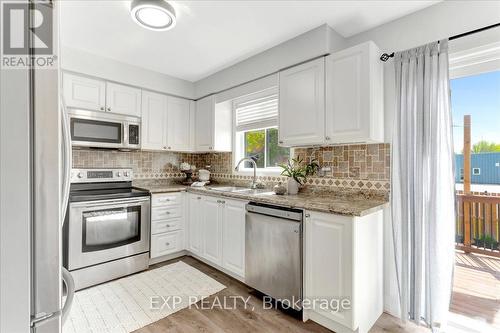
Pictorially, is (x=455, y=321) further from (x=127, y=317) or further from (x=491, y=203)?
(x=127, y=317)

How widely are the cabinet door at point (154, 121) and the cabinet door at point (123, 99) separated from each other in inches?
3.5

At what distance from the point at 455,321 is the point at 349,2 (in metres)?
2.58

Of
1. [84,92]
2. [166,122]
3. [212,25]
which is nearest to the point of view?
[212,25]

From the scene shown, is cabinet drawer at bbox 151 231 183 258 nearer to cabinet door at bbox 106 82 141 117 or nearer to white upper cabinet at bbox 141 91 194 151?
white upper cabinet at bbox 141 91 194 151

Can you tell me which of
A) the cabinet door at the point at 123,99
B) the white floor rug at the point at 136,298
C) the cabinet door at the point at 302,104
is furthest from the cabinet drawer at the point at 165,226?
the cabinet door at the point at 302,104

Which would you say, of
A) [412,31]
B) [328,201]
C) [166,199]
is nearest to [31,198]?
[328,201]

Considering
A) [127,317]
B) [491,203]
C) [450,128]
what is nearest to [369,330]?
[491,203]

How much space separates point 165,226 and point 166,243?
220 mm

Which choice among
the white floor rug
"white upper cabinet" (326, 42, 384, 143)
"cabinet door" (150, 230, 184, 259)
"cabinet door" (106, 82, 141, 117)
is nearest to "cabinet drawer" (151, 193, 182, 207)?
"cabinet door" (150, 230, 184, 259)

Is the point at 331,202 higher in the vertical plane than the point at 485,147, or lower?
lower

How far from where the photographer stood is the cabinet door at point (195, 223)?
3004 millimetres

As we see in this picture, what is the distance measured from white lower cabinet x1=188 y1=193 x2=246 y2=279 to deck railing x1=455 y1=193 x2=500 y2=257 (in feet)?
6.00

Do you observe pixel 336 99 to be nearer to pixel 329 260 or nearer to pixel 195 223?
pixel 329 260

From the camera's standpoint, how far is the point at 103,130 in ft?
9.29
